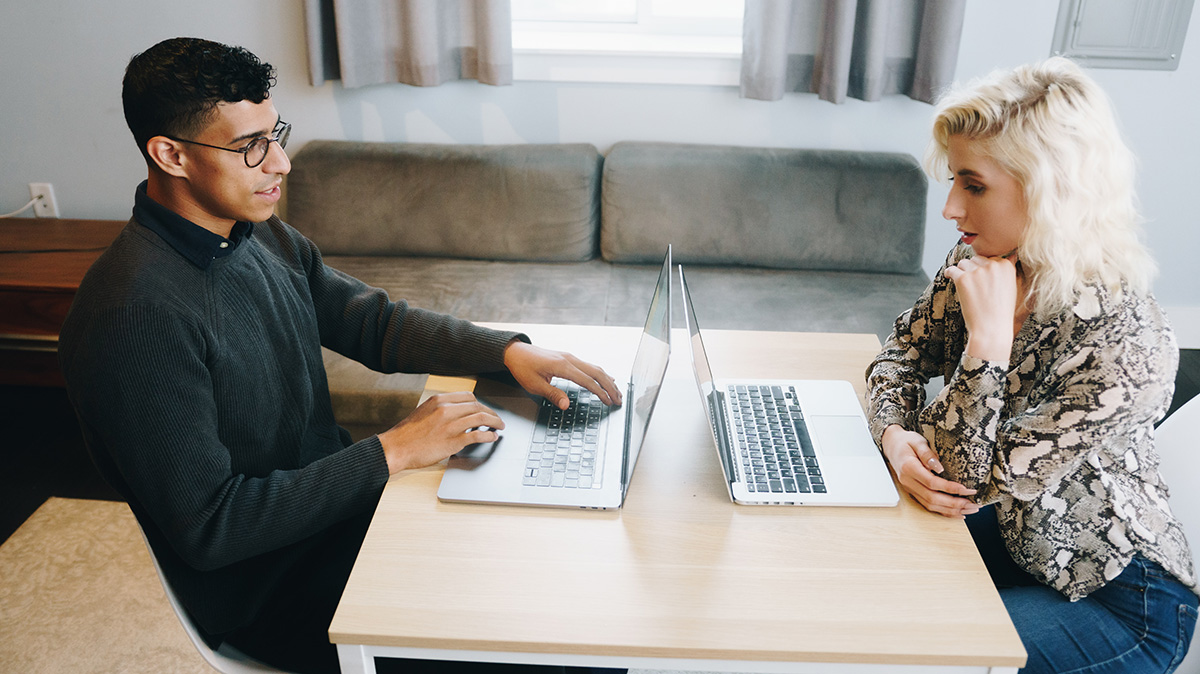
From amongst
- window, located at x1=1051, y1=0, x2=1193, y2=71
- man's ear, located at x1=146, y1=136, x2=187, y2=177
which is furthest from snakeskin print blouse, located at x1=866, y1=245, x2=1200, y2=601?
window, located at x1=1051, y1=0, x2=1193, y2=71

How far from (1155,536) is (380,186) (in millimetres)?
2124

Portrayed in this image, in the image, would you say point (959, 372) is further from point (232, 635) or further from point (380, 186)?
point (380, 186)

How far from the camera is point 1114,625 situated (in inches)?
44.5

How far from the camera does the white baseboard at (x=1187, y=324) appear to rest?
9.50ft

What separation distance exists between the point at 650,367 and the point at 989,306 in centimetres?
45

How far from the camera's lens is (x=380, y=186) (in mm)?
2557

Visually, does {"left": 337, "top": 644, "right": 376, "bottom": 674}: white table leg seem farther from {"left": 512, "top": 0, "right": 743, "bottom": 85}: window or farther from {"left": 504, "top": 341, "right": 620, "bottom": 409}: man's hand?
{"left": 512, "top": 0, "right": 743, "bottom": 85}: window

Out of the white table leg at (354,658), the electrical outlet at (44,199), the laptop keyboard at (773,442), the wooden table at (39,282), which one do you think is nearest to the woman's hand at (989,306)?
the laptop keyboard at (773,442)

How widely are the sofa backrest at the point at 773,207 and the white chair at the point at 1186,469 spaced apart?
127cm

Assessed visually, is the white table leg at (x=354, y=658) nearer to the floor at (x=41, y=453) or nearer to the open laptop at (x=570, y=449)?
the open laptop at (x=570, y=449)

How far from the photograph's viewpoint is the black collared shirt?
3.67 feet

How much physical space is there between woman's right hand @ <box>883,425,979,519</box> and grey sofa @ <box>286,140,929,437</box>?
47.1 inches

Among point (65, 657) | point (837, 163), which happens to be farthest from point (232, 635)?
point (837, 163)

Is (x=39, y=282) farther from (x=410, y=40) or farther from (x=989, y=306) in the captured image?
(x=989, y=306)
